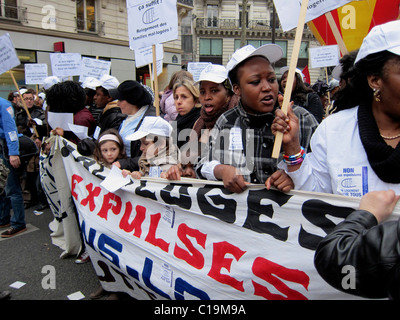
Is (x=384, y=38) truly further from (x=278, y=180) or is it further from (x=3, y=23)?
(x=3, y=23)

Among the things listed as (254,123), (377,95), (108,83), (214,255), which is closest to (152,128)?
(254,123)

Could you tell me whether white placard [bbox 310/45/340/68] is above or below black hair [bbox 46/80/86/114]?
above

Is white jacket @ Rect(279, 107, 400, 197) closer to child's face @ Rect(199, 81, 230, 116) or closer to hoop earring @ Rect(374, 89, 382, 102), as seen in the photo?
hoop earring @ Rect(374, 89, 382, 102)

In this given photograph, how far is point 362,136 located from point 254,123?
2.40 feet

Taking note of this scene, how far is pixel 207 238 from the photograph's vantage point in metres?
1.90

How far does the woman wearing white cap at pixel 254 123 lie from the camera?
75.9 inches

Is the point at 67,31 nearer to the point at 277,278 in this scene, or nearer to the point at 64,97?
the point at 64,97

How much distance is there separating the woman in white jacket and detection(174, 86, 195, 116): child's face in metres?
1.97

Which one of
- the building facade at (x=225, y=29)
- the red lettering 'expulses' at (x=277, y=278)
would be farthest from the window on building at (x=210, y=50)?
the red lettering 'expulses' at (x=277, y=278)

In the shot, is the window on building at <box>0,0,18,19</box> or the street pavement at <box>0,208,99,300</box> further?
the window on building at <box>0,0,18,19</box>

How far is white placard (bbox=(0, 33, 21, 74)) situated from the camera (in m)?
4.69

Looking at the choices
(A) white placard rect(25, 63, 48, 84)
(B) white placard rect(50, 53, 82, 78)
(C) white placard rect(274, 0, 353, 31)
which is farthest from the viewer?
(A) white placard rect(25, 63, 48, 84)

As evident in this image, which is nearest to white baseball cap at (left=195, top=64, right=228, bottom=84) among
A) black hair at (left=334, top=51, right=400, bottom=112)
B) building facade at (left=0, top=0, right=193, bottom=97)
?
black hair at (left=334, top=51, right=400, bottom=112)
